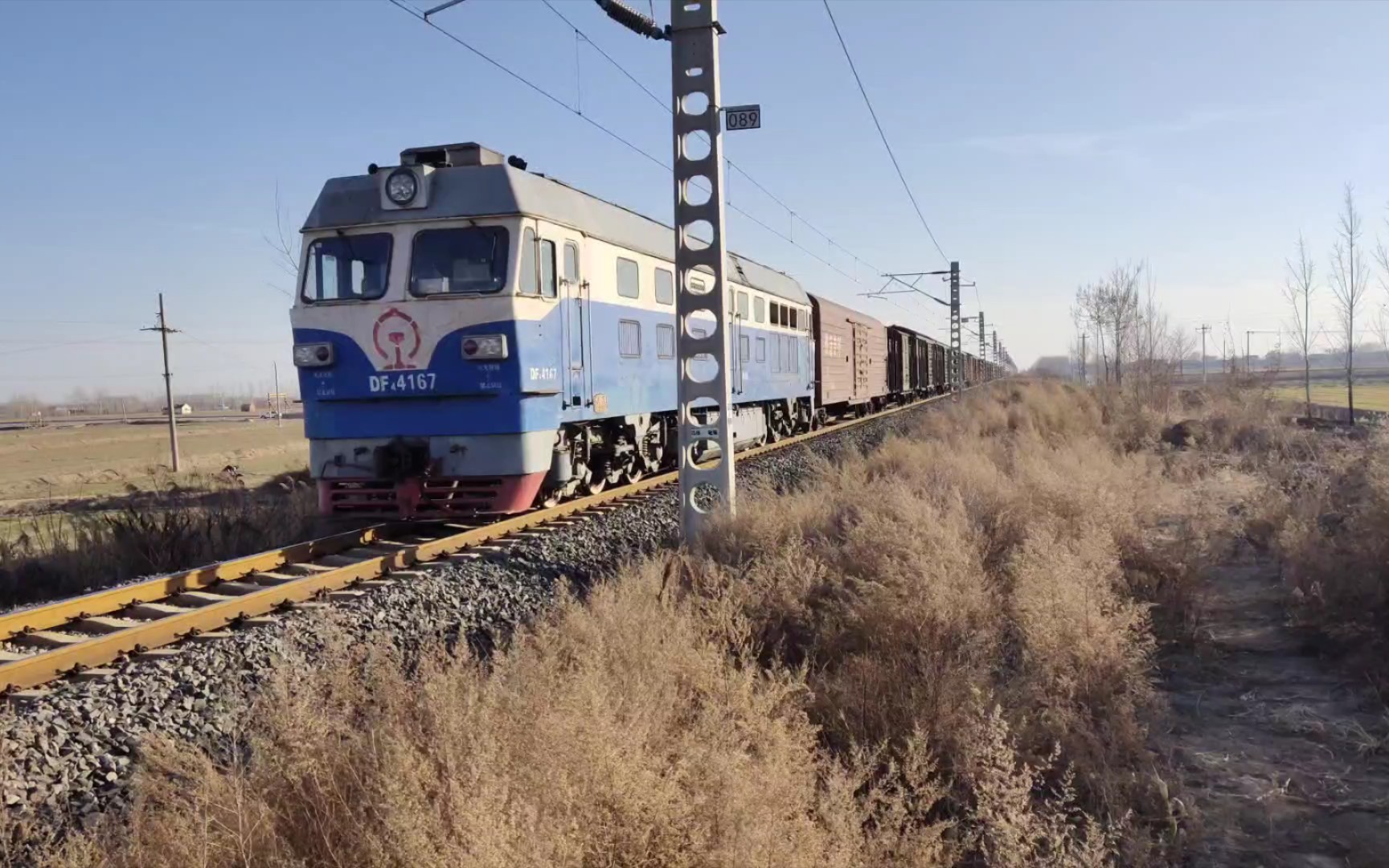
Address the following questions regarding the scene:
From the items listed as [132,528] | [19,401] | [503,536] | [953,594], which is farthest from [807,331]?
[19,401]

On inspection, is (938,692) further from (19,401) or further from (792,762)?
(19,401)

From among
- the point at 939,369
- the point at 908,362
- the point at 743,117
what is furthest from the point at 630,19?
the point at 939,369

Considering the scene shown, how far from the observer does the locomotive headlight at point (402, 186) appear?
955 cm

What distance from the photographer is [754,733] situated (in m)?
3.79

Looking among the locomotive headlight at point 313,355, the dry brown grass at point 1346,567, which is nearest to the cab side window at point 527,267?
the locomotive headlight at point 313,355

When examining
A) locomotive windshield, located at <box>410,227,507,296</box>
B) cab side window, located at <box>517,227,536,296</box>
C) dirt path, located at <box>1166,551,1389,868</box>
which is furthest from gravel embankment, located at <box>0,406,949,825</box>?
dirt path, located at <box>1166,551,1389,868</box>

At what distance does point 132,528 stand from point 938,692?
9.06 meters

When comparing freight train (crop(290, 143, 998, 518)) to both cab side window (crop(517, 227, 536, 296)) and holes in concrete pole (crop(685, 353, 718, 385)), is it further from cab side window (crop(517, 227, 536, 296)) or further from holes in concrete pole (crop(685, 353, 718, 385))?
holes in concrete pole (crop(685, 353, 718, 385))

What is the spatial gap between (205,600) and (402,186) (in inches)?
187

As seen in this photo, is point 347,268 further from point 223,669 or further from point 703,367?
point 703,367

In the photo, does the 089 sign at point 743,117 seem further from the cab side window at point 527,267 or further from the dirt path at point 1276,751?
the dirt path at point 1276,751

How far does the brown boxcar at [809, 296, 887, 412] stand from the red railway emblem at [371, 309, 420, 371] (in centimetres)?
1575

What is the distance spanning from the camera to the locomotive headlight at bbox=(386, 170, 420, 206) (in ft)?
31.3

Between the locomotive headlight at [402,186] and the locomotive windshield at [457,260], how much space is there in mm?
388
